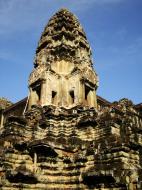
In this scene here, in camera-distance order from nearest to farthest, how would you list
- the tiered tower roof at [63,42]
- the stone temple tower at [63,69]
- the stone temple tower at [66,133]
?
the stone temple tower at [66,133], the stone temple tower at [63,69], the tiered tower roof at [63,42]

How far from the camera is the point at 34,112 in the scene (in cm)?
1741

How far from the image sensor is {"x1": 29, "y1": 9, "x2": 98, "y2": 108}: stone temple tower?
19.2m

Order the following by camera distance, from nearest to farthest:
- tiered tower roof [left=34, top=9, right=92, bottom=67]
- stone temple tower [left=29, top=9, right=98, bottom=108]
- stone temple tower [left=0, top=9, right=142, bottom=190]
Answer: stone temple tower [left=0, top=9, right=142, bottom=190] → stone temple tower [left=29, top=9, right=98, bottom=108] → tiered tower roof [left=34, top=9, right=92, bottom=67]

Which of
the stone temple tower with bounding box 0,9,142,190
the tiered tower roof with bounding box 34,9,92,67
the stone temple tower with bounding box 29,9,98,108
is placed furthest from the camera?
the tiered tower roof with bounding box 34,9,92,67

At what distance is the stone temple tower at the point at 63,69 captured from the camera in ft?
63.2

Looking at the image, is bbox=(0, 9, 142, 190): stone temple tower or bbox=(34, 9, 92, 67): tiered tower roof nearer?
bbox=(0, 9, 142, 190): stone temple tower

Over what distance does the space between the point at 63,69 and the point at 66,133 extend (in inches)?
225

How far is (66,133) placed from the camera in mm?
16672

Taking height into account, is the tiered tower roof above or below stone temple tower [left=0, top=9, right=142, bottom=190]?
above

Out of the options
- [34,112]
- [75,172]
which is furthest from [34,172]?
[34,112]

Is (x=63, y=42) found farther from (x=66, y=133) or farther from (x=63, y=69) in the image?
(x=66, y=133)

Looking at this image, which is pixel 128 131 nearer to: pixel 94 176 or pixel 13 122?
pixel 94 176

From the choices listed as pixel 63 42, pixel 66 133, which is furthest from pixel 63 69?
pixel 66 133

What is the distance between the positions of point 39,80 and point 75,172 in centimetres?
796
